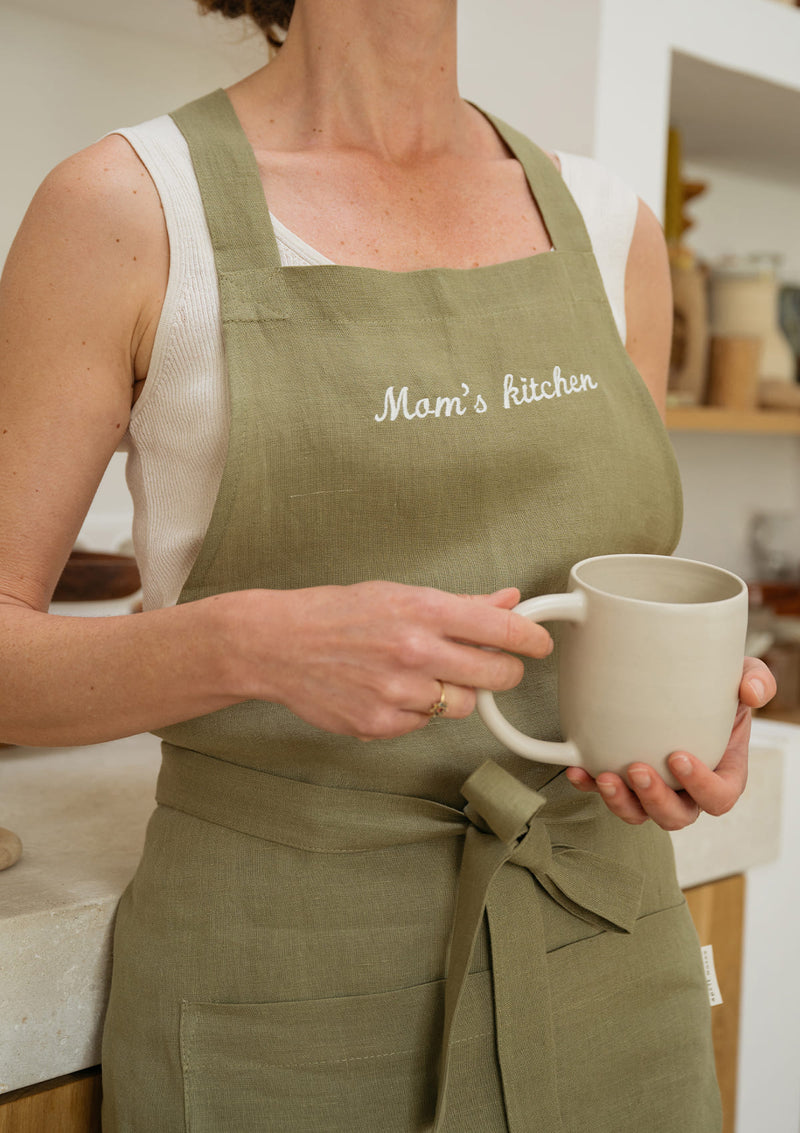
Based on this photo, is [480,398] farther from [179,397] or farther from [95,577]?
[95,577]

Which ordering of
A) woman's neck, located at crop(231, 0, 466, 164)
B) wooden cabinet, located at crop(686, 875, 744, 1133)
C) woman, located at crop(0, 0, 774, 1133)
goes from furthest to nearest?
1. wooden cabinet, located at crop(686, 875, 744, 1133)
2. woman's neck, located at crop(231, 0, 466, 164)
3. woman, located at crop(0, 0, 774, 1133)

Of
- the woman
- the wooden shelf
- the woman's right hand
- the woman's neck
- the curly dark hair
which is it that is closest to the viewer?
the woman's right hand

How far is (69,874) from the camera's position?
85 cm

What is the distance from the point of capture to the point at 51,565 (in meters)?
0.69

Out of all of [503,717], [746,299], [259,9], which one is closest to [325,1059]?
[503,717]

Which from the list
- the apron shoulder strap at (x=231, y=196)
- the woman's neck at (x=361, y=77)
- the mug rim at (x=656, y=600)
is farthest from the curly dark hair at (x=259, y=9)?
the mug rim at (x=656, y=600)

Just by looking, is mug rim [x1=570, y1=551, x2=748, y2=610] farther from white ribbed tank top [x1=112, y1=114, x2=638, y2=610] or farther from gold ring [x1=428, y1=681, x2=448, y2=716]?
white ribbed tank top [x1=112, y1=114, x2=638, y2=610]

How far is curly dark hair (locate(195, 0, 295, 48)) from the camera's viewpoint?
917mm

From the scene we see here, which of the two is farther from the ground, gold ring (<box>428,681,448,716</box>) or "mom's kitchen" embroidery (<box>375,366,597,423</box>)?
"mom's kitchen" embroidery (<box>375,366,597,423</box>)

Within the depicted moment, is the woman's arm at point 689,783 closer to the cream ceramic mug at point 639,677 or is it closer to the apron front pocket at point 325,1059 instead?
the cream ceramic mug at point 639,677

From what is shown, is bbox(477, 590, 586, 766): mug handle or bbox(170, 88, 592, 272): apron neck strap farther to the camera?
bbox(170, 88, 592, 272): apron neck strap

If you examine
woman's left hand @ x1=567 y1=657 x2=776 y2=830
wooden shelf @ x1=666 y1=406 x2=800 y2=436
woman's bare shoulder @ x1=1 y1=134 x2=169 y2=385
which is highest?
woman's bare shoulder @ x1=1 y1=134 x2=169 y2=385

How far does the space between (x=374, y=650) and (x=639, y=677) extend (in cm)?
15

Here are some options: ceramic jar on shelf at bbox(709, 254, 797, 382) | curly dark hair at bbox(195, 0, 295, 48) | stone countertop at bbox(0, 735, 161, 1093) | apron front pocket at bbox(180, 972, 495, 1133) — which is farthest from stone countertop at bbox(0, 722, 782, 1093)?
ceramic jar on shelf at bbox(709, 254, 797, 382)
